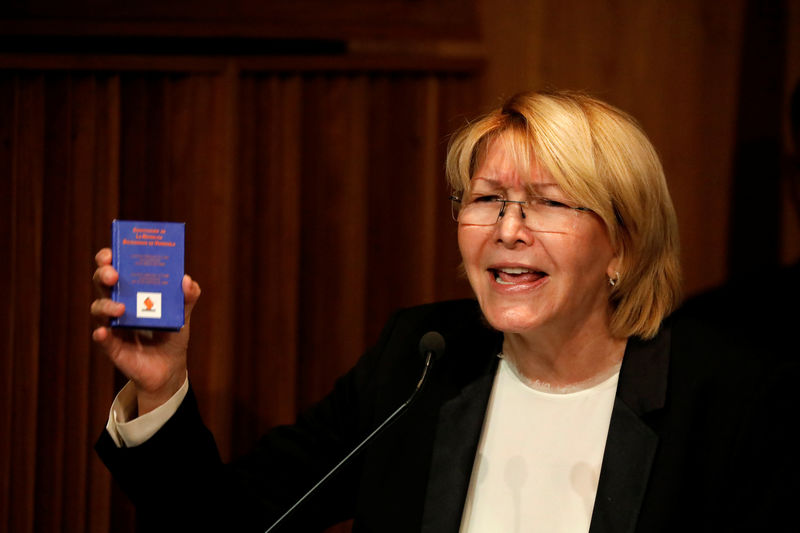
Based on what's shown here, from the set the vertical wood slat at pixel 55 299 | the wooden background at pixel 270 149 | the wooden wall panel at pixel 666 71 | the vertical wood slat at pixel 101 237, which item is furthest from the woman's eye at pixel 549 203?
the vertical wood slat at pixel 55 299

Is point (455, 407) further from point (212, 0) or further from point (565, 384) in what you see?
point (212, 0)

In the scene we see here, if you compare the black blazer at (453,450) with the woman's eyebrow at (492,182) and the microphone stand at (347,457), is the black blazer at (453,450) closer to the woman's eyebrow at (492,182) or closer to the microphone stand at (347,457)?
the microphone stand at (347,457)

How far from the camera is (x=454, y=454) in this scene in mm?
1751

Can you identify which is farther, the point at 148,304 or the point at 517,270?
the point at 517,270

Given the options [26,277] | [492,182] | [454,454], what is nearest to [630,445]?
[454,454]

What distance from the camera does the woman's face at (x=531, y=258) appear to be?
1.65m

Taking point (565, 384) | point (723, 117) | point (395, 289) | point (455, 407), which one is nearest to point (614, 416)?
point (565, 384)

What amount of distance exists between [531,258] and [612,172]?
244 millimetres

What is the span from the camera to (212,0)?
7.41ft

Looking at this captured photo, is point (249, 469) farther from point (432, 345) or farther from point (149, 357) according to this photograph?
point (432, 345)

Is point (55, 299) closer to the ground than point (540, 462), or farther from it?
farther from it

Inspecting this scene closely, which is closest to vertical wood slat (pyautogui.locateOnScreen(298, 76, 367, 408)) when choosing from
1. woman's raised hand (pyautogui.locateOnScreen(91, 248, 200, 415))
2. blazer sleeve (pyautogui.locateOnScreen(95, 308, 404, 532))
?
blazer sleeve (pyautogui.locateOnScreen(95, 308, 404, 532))

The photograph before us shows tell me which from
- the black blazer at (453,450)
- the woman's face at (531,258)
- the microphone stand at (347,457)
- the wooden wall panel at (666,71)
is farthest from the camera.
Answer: the wooden wall panel at (666,71)

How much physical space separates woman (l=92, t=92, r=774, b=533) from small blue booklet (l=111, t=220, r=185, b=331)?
0.05m
